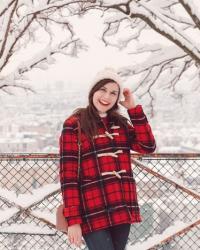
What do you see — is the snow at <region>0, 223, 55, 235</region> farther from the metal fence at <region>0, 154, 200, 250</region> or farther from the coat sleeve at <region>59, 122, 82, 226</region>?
the coat sleeve at <region>59, 122, 82, 226</region>

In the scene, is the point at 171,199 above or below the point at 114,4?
below

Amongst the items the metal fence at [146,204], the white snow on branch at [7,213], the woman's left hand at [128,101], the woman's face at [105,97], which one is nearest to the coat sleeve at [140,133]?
the woman's left hand at [128,101]

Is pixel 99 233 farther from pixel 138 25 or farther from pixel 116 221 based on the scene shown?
pixel 138 25

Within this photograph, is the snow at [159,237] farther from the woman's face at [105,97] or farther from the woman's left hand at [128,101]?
the woman's face at [105,97]

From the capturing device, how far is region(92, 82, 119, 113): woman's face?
2.74 metres

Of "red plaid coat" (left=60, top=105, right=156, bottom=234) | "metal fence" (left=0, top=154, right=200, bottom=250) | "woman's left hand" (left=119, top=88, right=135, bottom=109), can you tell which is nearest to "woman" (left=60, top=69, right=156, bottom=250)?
"red plaid coat" (left=60, top=105, right=156, bottom=234)

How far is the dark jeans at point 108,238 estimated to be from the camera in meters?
2.63

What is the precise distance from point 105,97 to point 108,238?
83cm

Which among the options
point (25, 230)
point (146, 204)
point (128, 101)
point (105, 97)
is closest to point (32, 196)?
point (25, 230)

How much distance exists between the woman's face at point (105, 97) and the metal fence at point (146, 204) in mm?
1710

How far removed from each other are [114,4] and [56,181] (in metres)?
4.30

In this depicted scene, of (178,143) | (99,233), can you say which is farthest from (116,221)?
(178,143)

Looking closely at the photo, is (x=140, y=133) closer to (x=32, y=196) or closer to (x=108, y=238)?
(x=108, y=238)

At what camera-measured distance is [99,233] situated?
2.64 metres
